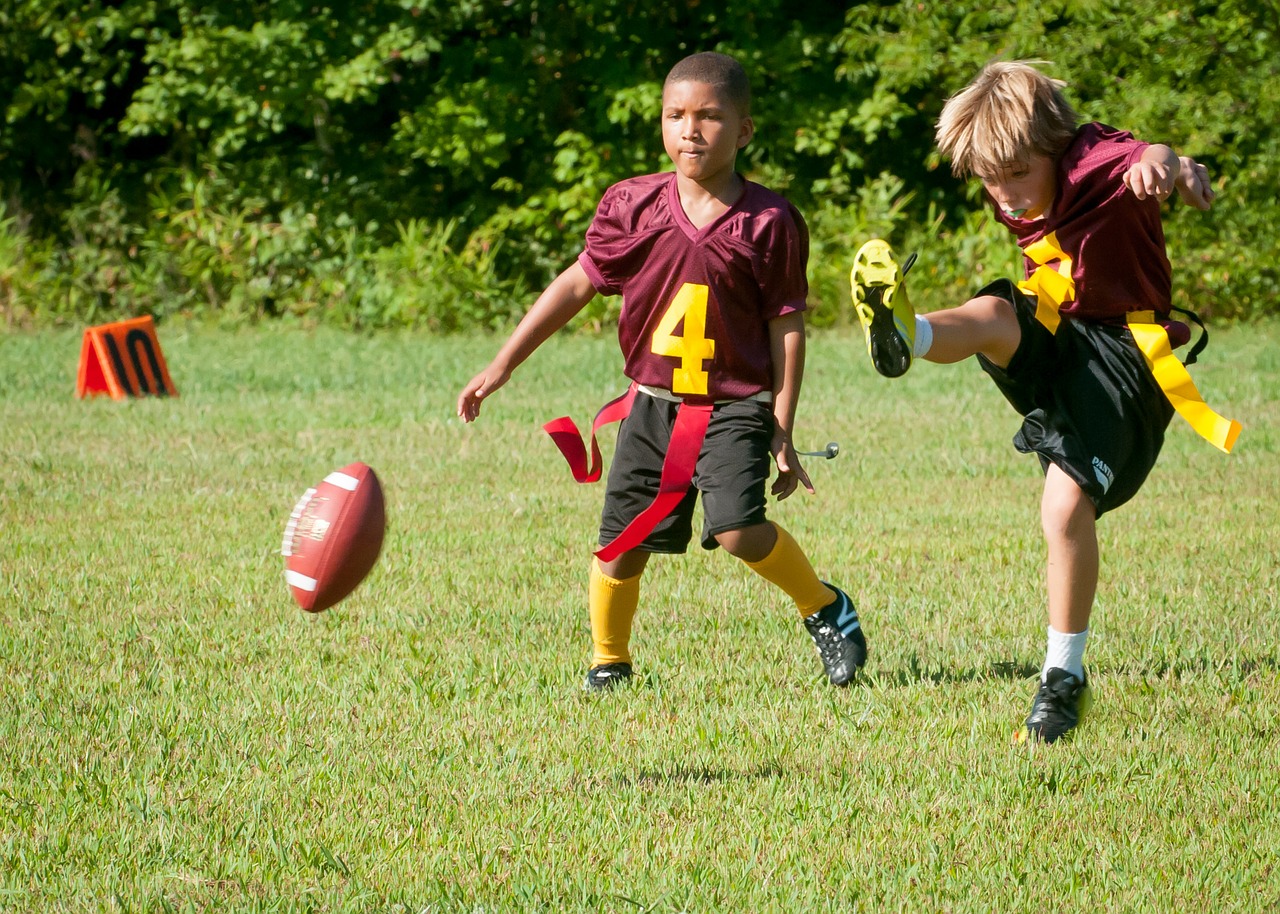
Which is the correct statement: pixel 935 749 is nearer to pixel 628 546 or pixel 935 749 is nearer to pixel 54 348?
pixel 628 546

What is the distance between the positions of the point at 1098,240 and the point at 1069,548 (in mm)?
802

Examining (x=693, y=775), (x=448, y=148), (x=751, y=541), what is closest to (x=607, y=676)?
(x=751, y=541)

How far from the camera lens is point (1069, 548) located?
3961 mm

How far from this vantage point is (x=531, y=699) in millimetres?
4344

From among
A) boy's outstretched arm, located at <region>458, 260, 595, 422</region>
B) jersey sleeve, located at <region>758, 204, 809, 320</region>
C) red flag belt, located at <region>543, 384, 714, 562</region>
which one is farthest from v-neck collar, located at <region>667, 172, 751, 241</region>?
red flag belt, located at <region>543, 384, 714, 562</region>

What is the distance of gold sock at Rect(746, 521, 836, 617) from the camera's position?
175 inches

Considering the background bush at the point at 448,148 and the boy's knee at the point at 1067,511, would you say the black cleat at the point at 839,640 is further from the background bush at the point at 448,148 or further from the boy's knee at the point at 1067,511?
the background bush at the point at 448,148

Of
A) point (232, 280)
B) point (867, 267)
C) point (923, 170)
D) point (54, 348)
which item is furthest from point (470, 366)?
point (867, 267)

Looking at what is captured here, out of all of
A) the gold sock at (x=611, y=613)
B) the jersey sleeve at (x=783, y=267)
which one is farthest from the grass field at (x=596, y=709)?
the jersey sleeve at (x=783, y=267)

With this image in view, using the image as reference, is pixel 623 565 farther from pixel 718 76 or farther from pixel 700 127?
pixel 718 76

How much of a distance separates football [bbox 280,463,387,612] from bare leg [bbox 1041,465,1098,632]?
5.88 ft

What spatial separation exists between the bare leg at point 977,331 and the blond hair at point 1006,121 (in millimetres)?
369

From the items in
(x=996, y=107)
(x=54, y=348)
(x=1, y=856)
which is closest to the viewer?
(x=1, y=856)

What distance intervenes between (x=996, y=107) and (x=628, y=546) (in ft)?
5.10
